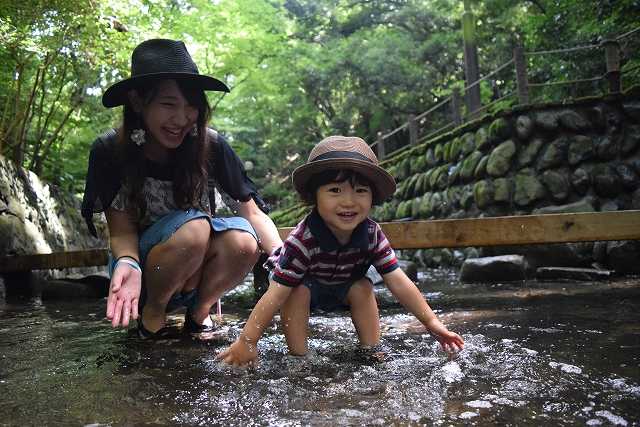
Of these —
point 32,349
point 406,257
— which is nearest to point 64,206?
point 406,257

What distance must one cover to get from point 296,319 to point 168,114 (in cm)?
107

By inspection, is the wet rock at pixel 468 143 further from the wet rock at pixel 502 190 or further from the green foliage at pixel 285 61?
the wet rock at pixel 502 190

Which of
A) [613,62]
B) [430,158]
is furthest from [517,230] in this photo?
[430,158]

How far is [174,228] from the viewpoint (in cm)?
249

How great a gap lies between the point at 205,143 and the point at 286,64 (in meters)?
14.4

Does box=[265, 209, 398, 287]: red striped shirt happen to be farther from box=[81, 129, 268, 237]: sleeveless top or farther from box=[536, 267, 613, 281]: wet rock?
box=[536, 267, 613, 281]: wet rock

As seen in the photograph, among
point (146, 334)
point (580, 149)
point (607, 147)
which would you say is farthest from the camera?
point (580, 149)

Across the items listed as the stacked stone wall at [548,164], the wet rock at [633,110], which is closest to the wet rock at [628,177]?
the stacked stone wall at [548,164]

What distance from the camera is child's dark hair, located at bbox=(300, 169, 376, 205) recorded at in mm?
2074

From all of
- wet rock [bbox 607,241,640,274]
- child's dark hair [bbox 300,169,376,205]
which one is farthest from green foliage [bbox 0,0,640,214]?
child's dark hair [bbox 300,169,376,205]

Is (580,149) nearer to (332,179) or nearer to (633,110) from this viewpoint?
(633,110)

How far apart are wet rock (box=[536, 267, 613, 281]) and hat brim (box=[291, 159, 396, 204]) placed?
3.45 metres

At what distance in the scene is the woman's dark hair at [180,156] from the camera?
7.92 ft

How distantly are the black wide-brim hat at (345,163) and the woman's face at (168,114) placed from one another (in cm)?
64
